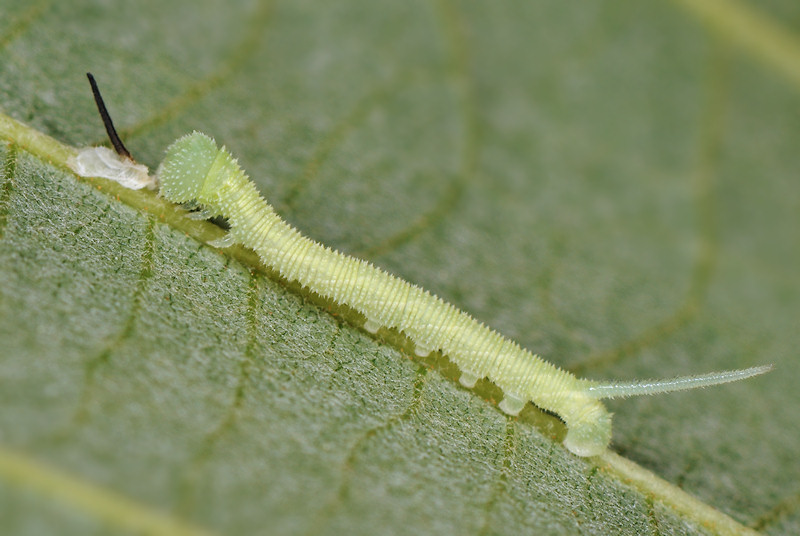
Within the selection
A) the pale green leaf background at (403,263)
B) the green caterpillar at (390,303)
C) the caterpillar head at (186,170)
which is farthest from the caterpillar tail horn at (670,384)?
the caterpillar head at (186,170)

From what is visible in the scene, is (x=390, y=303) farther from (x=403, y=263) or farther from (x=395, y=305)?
(x=403, y=263)

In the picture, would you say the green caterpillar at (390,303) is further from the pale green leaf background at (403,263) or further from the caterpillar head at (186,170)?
the pale green leaf background at (403,263)

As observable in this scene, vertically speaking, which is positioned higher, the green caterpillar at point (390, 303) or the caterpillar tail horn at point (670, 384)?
the caterpillar tail horn at point (670, 384)

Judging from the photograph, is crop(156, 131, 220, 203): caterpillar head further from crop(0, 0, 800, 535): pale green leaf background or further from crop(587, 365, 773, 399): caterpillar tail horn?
crop(587, 365, 773, 399): caterpillar tail horn

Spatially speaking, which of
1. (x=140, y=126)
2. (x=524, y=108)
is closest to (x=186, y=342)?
(x=140, y=126)

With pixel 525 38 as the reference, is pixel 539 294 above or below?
below

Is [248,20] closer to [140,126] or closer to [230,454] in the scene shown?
[140,126]

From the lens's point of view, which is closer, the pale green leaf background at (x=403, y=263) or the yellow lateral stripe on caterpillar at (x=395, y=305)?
the pale green leaf background at (x=403, y=263)

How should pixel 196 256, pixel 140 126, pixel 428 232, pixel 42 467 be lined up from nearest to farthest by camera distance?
pixel 42 467
pixel 196 256
pixel 140 126
pixel 428 232
